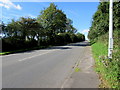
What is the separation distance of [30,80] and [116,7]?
47.1ft

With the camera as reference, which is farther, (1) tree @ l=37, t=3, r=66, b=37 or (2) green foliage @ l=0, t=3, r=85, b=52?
(1) tree @ l=37, t=3, r=66, b=37

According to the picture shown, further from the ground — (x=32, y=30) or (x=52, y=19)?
(x=52, y=19)

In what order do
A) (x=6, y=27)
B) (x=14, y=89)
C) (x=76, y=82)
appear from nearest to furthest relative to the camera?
(x=14, y=89) → (x=76, y=82) → (x=6, y=27)

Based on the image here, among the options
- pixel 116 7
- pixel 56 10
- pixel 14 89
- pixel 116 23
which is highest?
pixel 56 10

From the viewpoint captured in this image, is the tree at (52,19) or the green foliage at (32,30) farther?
the tree at (52,19)

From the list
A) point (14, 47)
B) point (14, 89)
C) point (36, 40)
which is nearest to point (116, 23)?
point (14, 89)

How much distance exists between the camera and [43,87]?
5789 millimetres

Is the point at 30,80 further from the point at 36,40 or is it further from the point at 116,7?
the point at 36,40

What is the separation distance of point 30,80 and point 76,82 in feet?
6.84

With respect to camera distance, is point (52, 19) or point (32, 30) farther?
point (52, 19)

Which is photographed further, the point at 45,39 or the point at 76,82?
the point at 45,39

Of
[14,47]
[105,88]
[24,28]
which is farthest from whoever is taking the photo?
[24,28]

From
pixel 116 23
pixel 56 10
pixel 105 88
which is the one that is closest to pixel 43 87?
pixel 105 88

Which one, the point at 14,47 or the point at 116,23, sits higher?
the point at 116,23
